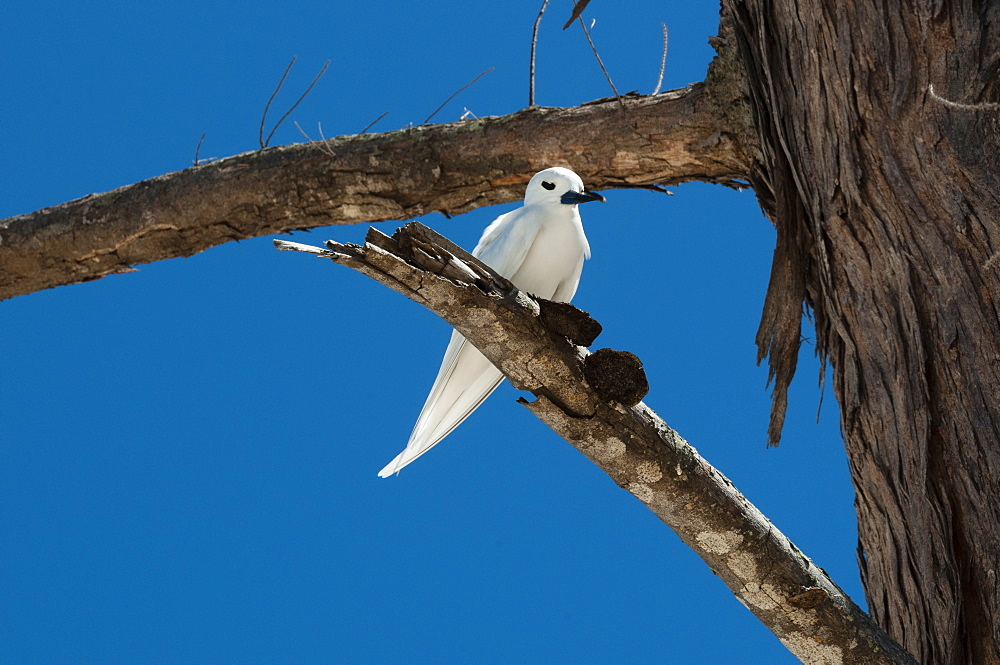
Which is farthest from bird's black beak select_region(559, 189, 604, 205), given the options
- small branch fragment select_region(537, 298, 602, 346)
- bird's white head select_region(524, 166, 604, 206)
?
small branch fragment select_region(537, 298, 602, 346)

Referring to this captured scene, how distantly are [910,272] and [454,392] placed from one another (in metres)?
1.22

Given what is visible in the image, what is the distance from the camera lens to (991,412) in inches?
73.6

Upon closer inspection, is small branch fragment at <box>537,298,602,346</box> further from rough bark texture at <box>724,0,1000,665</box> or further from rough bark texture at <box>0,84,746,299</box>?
rough bark texture at <box>0,84,746,299</box>

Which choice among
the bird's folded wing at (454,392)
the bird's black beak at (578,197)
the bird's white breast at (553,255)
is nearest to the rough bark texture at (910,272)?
the bird's black beak at (578,197)

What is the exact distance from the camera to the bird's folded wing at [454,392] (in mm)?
2596

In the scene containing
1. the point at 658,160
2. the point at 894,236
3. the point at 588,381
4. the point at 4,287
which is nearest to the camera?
the point at 588,381

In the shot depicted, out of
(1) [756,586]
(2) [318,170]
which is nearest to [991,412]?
(1) [756,586]

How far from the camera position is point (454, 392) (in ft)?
8.70

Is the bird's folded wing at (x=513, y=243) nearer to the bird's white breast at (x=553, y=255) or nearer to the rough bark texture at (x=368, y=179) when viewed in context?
the bird's white breast at (x=553, y=255)

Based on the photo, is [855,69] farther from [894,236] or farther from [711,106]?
[711,106]

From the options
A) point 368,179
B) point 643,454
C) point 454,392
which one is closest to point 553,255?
point 454,392

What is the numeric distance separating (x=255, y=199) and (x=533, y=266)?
1084 millimetres

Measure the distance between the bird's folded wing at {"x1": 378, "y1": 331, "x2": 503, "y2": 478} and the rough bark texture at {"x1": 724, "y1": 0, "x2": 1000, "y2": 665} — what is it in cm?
80

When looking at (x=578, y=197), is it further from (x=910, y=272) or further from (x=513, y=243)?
(x=910, y=272)
